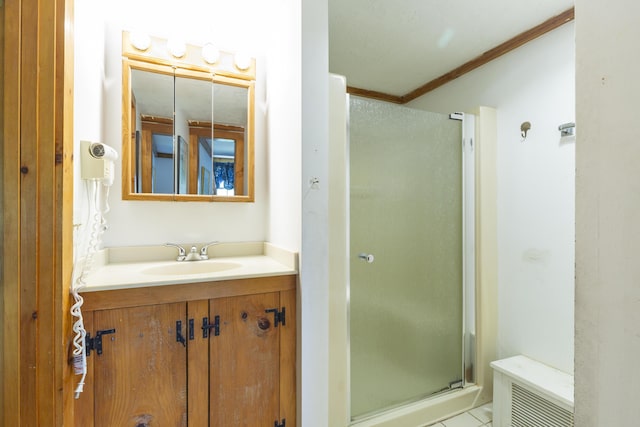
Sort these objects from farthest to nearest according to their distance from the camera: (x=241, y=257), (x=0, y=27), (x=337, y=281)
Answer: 1. (x=241, y=257)
2. (x=337, y=281)
3. (x=0, y=27)

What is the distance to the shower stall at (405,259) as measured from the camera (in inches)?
61.2

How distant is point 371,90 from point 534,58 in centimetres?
123

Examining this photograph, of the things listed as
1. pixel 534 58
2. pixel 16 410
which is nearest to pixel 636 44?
pixel 16 410

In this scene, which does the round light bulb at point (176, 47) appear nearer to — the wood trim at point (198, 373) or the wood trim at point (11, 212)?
the wood trim at point (11, 212)

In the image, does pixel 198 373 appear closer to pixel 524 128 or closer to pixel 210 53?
pixel 210 53

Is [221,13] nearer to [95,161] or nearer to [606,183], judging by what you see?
[95,161]

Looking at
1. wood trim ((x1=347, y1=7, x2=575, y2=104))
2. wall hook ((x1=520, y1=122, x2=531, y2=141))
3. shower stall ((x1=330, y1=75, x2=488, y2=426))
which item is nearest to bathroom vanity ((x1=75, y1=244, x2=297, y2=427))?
shower stall ((x1=330, y1=75, x2=488, y2=426))

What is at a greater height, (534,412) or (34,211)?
(34,211)

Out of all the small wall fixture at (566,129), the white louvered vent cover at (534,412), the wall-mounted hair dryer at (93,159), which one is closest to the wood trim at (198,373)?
the wall-mounted hair dryer at (93,159)

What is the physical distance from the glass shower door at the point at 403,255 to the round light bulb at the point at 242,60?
74 centimetres

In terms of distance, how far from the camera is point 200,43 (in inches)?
65.6

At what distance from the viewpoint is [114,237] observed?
1.49 meters

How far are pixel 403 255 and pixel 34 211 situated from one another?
1631 mm

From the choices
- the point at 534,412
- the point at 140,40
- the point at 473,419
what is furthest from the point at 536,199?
the point at 140,40
